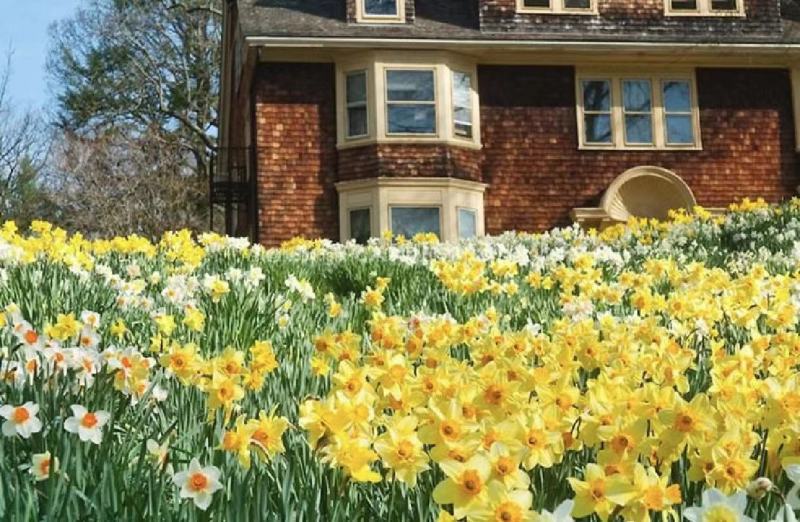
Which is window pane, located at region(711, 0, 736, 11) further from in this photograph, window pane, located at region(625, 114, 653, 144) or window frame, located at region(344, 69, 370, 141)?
window frame, located at region(344, 69, 370, 141)

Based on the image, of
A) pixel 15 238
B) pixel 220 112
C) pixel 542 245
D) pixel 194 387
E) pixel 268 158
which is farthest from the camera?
pixel 220 112

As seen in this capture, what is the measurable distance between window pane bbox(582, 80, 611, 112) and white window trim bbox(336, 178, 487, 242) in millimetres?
3435

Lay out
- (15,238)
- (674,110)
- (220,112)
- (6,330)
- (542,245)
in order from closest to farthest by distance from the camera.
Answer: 1. (6,330)
2. (15,238)
3. (542,245)
4. (674,110)
5. (220,112)

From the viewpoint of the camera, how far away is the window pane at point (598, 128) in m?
20.1

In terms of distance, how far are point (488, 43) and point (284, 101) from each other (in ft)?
13.4

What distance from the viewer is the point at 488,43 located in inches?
749

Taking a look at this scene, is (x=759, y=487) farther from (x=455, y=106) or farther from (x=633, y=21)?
(x=633, y=21)

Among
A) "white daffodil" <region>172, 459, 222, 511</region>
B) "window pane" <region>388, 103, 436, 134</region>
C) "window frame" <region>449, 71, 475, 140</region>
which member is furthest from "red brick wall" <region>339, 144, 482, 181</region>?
"white daffodil" <region>172, 459, 222, 511</region>

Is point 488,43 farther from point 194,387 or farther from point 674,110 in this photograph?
point 194,387

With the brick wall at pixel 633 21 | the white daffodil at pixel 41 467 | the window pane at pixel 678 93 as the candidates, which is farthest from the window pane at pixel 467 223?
the white daffodil at pixel 41 467

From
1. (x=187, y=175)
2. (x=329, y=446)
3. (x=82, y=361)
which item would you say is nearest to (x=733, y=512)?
(x=329, y=446)

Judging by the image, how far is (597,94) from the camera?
20.3 meters

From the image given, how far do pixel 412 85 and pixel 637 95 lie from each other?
16.0 feet

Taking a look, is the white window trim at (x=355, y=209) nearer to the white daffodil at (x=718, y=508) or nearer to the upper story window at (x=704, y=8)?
the upper story window at (x=704, y=8)
